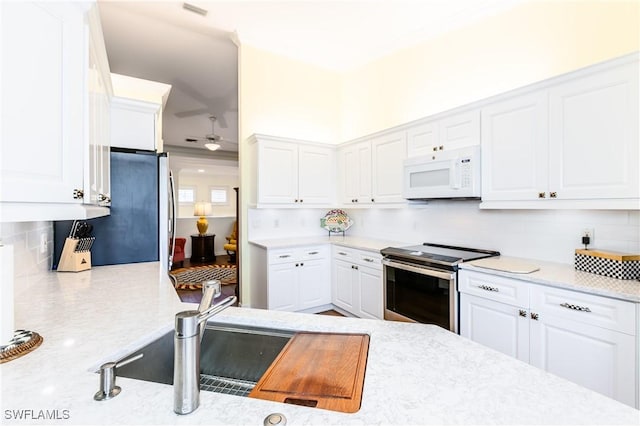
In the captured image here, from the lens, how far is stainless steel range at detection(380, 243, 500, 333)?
7.67ft

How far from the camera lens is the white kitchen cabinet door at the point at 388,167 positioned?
3.16 meters

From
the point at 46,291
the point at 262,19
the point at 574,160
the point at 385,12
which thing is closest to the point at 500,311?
the point at 574,160

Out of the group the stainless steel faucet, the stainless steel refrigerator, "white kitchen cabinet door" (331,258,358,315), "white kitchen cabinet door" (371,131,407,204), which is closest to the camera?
the stainless steel faucet

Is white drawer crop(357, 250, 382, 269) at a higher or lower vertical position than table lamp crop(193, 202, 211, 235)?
lower

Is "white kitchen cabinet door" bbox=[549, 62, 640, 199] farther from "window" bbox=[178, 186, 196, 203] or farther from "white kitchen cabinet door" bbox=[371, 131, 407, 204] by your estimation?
"window" bbox=[178, 186, 196, 203]

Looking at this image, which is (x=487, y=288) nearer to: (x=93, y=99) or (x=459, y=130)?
(x=459, y=130)

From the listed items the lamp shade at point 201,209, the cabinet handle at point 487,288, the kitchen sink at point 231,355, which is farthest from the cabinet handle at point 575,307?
the lamp shade at point 201,209

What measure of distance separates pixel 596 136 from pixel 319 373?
2165mm

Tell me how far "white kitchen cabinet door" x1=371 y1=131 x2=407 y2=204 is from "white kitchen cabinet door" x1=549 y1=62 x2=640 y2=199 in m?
1.32

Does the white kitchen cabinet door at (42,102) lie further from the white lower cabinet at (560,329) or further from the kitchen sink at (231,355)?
the white lower cabinet at (560,329)

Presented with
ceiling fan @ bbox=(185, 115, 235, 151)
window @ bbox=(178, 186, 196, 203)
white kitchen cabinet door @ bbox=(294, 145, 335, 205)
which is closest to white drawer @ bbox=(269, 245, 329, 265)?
white kitchen cabinet door @ bbox=(294, 145, 335, 205)

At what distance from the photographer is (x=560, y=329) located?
1.77m

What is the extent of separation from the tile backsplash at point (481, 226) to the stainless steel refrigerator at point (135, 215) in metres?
1.25

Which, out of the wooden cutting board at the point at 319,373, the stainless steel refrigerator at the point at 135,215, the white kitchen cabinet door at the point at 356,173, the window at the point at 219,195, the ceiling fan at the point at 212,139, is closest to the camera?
the wooden cutting board at the point at 319,373
